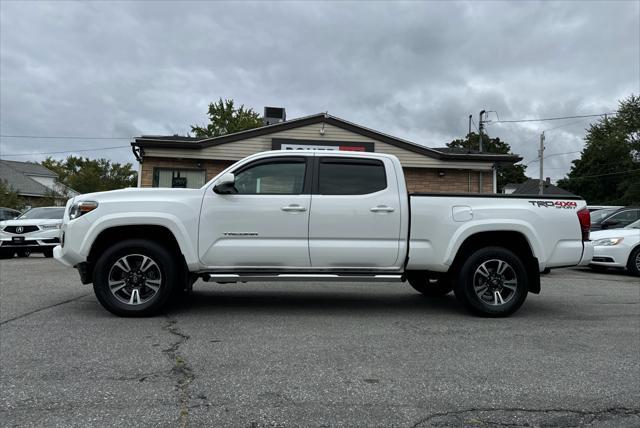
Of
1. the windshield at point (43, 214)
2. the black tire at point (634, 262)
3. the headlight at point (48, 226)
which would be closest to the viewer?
the black tire at point (634, 262)

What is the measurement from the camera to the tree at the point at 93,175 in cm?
5672

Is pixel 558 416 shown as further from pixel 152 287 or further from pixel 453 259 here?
pixel 152 287

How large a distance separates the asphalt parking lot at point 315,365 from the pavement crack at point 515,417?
13 mm

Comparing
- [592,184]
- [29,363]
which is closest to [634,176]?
→ [592,184]

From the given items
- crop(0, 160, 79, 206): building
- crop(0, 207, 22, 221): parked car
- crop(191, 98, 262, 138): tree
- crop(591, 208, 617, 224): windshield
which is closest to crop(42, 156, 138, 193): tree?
crop(0, 160, 79, 206): building

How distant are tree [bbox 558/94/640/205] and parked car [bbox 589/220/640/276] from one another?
48664 millimetres

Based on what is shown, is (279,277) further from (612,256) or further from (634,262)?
(634,262)

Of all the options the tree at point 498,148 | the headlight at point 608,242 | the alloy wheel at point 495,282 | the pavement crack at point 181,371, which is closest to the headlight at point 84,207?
the pavement crack at point 181,371

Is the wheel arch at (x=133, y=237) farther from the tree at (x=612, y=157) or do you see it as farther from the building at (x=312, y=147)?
the tree at (x=612, y=157)

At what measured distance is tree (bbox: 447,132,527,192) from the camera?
59.2 meters

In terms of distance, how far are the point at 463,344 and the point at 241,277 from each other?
2.49 m

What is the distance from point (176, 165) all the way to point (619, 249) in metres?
13.7

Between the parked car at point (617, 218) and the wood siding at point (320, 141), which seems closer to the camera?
the parked car at point (617, 218)

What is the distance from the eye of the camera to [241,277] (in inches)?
224
